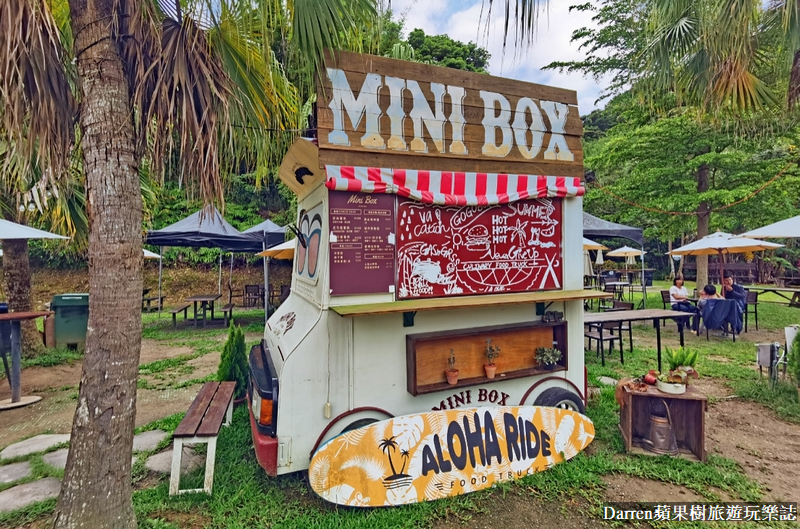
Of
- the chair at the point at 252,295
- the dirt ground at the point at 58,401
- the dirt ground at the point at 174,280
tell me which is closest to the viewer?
the dirt ground at the point at 58,401

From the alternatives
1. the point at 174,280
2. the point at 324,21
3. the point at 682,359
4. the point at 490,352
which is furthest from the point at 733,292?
the point at 174,280

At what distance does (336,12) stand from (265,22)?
49cm

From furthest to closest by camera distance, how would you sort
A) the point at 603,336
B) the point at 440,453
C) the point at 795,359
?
the point at 603,336 → the point at 795,359 → the point at 440,453

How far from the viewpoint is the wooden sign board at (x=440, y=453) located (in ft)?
9.22

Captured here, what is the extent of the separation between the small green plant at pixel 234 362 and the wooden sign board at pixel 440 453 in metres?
2.17

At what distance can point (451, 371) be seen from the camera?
11.1ft

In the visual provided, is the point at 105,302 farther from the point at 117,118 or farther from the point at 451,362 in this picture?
the point at 451,362

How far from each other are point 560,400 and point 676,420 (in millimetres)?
1160

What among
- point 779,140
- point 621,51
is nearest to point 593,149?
point 621,51

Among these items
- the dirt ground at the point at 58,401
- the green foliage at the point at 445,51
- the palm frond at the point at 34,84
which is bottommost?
the dirt ground at the point at 58,401

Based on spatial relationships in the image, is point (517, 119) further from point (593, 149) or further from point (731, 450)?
point (593, 149)

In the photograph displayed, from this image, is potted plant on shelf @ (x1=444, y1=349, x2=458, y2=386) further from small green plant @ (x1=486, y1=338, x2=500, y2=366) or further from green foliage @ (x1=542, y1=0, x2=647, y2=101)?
green foliage @ (x1=542, y1=0, x2=647, y2=101)

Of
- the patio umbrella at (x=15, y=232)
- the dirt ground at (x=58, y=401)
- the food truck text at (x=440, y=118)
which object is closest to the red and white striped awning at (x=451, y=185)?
the food truck text at (x=440, y=118)

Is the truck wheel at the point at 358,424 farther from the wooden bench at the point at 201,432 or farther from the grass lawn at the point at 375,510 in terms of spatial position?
the wooden bench at the point at 201,432
